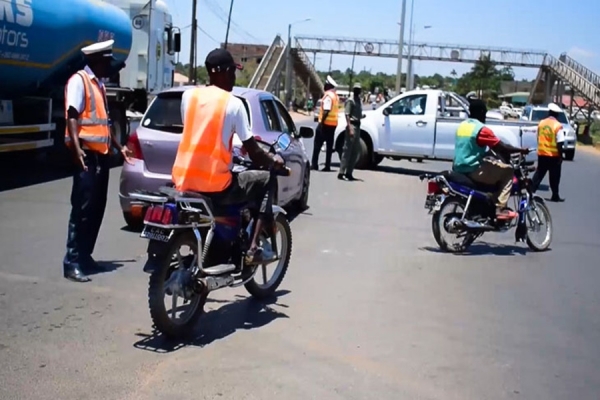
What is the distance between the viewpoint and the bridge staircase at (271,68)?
171ft

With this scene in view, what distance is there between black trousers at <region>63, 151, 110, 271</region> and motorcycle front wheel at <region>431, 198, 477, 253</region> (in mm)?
3877

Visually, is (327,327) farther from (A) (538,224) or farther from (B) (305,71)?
(B) (305,71)

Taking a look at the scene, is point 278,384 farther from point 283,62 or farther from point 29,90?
point 283,62

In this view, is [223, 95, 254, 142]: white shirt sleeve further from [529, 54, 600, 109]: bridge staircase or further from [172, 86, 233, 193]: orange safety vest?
[529, 54, 600, 109]: bridge staircase

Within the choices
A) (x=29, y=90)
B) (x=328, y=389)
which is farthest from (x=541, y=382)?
(x=29, y=90)

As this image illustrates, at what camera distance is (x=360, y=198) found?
13781 mm

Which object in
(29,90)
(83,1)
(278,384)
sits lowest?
(278,384)

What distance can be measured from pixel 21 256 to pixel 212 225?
2926 millimetres

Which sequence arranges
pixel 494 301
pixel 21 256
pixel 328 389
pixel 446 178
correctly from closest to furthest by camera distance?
pixel 328 389, pixel 494 301, pixel 21 256, pixel 446 178

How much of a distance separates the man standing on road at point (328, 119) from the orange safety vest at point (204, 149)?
1136 centimetres

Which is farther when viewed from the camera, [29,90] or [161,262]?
[29,90]

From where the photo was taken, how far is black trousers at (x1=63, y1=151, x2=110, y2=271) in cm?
695

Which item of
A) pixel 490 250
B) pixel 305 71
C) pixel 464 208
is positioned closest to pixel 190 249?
pixel 464 208

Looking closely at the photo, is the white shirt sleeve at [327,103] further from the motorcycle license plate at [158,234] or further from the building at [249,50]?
the building at [249,50]
